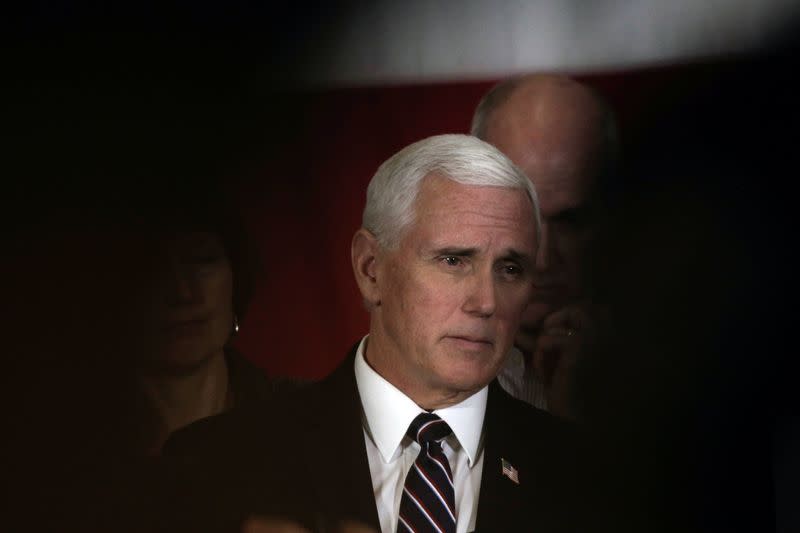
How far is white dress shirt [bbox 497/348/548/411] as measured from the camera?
302 cm

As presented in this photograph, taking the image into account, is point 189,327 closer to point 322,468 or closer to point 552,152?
point 322,468

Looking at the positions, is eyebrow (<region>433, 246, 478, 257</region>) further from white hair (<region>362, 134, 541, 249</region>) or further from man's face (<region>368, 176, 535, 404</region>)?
white hair (<region>362, 134, 541, 249</region>)

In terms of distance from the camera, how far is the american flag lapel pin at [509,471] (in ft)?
9.50

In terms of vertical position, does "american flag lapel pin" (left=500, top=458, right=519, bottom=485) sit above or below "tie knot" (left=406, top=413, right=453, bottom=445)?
below

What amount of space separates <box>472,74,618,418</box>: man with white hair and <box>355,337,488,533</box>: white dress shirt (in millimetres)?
214

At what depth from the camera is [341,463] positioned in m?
2.83

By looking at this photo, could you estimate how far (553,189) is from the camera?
10.1ft

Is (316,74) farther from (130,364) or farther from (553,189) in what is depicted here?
(130,364)

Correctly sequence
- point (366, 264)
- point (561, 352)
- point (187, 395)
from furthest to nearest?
1. point (561, 352)
2. point (187, 395)
3. point (366, 264)

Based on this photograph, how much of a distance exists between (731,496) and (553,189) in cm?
106

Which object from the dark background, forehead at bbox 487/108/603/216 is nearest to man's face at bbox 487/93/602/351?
forehead at bbox 487/108/603/216

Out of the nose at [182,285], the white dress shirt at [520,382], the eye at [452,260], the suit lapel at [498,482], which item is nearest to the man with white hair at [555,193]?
the white dress shirt at [520,382]

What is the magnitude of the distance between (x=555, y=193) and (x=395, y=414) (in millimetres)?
815

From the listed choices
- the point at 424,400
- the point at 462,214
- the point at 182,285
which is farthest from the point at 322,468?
the point at 462,214
